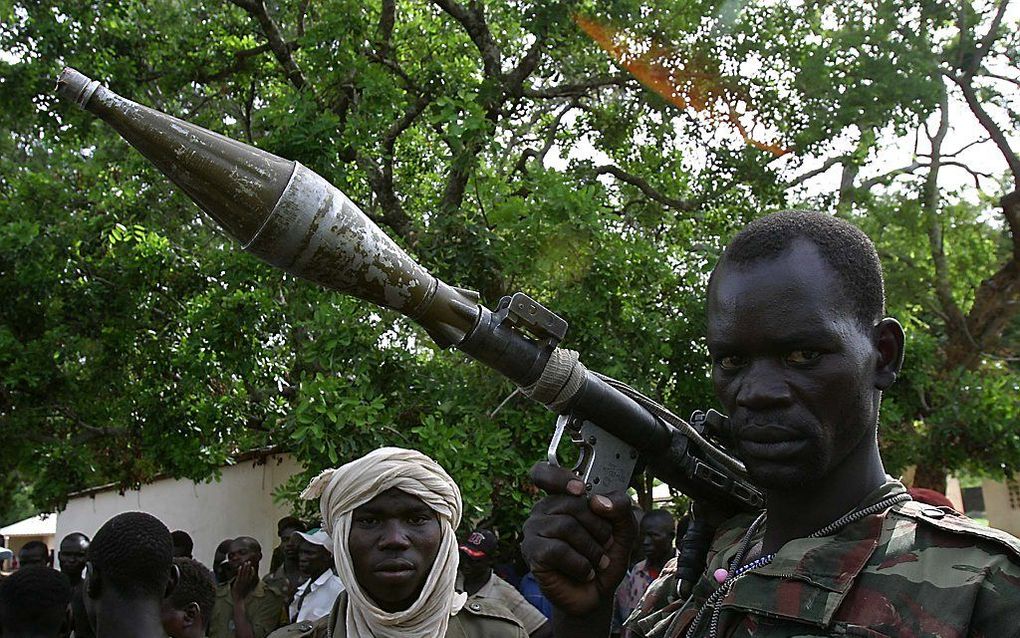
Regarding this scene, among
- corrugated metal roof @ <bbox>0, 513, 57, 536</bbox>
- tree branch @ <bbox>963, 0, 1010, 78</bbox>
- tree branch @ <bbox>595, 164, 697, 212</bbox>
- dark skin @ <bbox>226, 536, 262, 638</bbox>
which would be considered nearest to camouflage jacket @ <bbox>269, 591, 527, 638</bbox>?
dark skin @ <bbox>226, 536, 262, 638</bbox>

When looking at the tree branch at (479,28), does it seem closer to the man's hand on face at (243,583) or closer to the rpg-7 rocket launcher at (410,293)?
the man's hand on face at (243,583)

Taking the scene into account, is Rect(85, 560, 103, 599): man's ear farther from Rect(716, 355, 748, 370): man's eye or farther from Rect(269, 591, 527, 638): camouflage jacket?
Rect(716, 355, 748, 370): man's eye

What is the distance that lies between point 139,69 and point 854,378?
8754 mm

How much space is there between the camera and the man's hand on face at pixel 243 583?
691 cm

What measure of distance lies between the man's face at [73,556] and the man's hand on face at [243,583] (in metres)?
1.47

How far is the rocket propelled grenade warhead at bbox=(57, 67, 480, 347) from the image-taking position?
212cm

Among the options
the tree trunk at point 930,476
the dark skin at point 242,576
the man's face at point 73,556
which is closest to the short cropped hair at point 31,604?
the dark skin at point 242,576

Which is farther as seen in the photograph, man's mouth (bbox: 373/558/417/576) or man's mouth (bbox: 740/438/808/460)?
man's mouth (bbox: 373/558/417/576)

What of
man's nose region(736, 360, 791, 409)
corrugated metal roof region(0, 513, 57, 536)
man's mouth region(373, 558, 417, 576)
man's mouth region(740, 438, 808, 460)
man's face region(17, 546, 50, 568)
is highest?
man's nose region(736, 360, 791, 409)

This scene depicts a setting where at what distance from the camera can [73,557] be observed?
25.1 feet

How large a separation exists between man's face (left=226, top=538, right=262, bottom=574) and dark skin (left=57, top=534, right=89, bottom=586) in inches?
45.4

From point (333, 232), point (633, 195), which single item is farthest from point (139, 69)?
point (333, 232)

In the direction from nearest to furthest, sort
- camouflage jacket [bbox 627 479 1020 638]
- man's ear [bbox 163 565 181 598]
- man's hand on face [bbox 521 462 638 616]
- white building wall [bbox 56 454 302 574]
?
camouflage jacket [bbox 627 479 1020 638] → man's hand on face [bbox 521 462 638 616] → man's ear [bbox 163 565 181 598] → white building wall [bbox 56 454 302 574]

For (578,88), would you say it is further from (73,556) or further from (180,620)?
(180,620)
